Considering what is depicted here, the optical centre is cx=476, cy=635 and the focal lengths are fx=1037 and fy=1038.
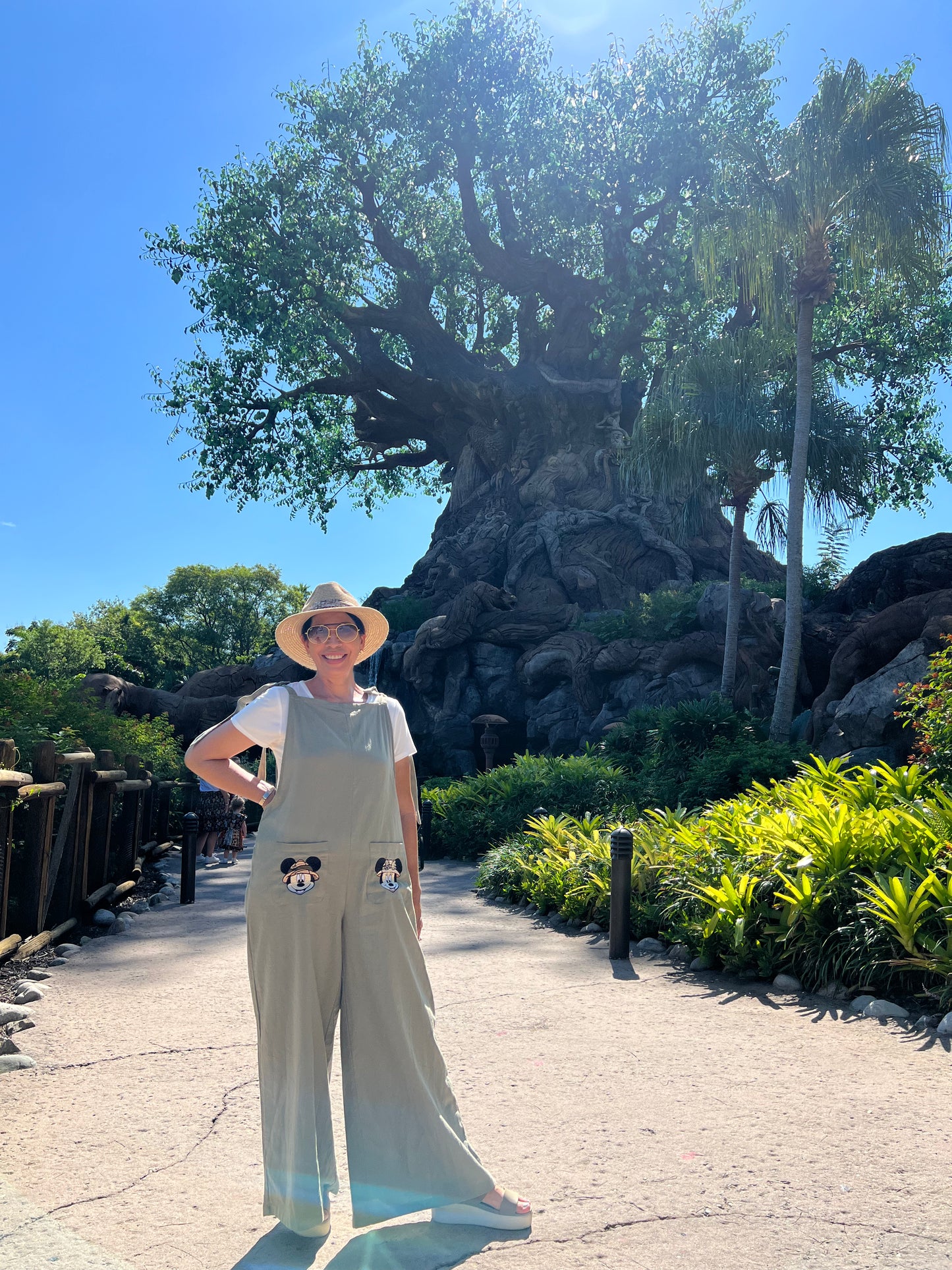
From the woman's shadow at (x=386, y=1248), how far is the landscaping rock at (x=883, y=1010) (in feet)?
10.5

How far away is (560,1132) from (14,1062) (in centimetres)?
255

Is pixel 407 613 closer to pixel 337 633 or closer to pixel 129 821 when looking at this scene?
pixel 129 821

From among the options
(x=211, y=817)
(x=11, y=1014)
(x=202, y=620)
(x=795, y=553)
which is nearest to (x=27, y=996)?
(x=11, y=1014)

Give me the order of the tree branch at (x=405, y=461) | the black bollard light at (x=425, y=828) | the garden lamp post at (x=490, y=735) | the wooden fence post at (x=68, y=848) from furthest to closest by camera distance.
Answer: the tree branch at (x=405, y=461), the garden lamp post at (x=490, y=735), the black bollard light at (x=425, y=828), the wooden fence post at (x=68, y=848)

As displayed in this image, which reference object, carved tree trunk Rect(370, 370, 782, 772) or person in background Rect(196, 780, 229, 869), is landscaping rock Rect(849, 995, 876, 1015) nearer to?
person in background Rect(196, 780, 229, 869)

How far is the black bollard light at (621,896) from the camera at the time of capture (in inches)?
291

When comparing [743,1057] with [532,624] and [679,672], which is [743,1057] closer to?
[679,672]

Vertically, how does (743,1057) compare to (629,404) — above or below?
below

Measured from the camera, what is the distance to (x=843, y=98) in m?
14.8

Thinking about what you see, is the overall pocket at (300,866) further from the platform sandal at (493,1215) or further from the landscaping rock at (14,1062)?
the landscaping rock at (14,1062)

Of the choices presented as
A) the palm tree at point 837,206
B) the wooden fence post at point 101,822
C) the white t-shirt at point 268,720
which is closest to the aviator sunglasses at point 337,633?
the white t-shirt at point 268,720

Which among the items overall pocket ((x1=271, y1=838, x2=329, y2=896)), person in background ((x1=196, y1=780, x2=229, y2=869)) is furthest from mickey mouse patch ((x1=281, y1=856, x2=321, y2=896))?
person in background ((x1=196, y1=780, x2=229, y2=869))

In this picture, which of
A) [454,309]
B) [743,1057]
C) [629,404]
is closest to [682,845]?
[743,1057]

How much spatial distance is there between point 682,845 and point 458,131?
28.1m
